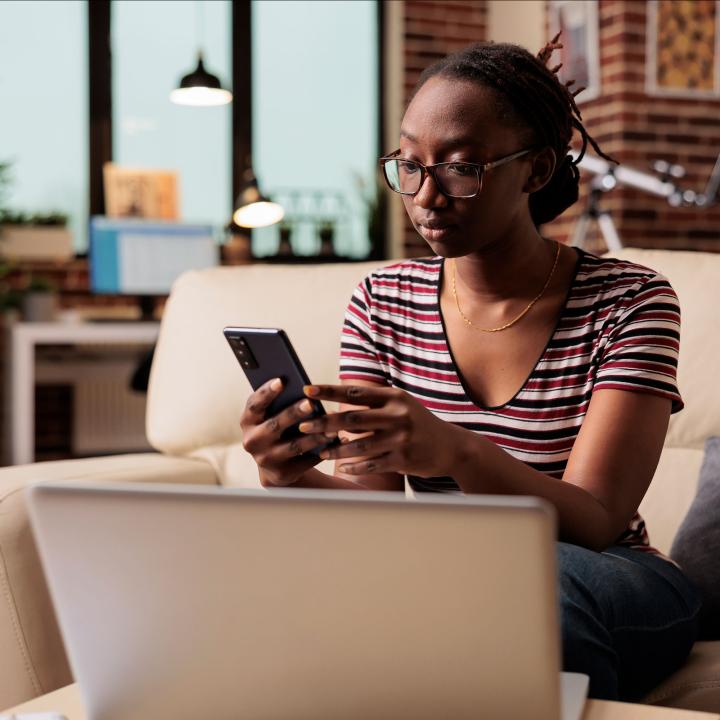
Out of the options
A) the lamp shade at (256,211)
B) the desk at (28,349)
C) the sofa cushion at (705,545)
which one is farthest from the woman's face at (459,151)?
the lamp shade at (256,211)

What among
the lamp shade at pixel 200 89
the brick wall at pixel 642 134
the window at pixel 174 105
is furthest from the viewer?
the window at pixel 174 105

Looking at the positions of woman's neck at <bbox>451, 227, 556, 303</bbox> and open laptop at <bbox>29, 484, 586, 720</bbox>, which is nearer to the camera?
open laptop at <bbox>29, 484, 586, 720</bbox>

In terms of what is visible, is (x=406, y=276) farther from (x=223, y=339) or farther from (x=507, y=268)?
(x=223, y=339)

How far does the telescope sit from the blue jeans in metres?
3.16

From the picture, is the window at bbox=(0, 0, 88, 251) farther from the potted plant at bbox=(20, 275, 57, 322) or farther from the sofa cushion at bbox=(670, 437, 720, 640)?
the sofa cushion at bbox=(670, 437, 720, 640)

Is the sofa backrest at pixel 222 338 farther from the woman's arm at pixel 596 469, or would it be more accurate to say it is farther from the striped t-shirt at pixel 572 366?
the woman's arm at pixel 596 469

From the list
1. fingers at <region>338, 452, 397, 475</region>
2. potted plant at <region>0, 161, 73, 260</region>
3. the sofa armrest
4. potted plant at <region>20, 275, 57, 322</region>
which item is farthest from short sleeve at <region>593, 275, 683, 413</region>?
potted plant at <region>0, 161, 73, 260</region>

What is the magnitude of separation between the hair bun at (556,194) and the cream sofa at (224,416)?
356 millimetres

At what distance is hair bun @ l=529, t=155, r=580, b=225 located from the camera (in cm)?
129

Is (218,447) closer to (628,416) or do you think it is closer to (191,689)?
(628,416)

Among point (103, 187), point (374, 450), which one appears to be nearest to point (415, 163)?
point (374, 450)

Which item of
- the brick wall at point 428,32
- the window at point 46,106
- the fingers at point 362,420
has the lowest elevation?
the fingers at point 362,420

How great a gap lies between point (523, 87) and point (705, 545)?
2.13 feet

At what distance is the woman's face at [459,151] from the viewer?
113 centimetres
